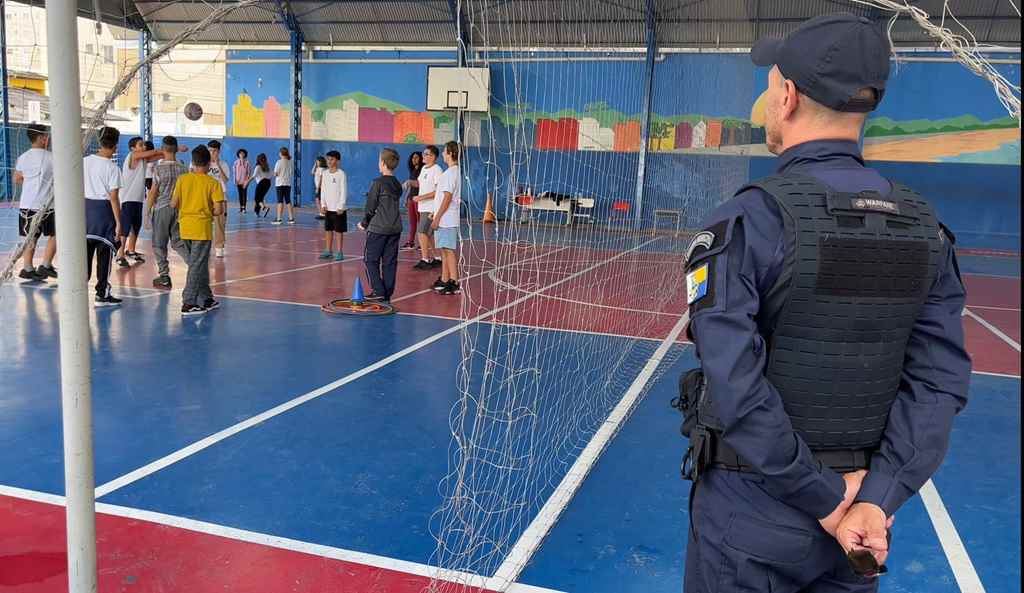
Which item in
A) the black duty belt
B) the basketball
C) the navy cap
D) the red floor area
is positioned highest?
the basketball

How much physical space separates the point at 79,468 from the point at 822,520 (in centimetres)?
179

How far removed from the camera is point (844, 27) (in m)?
1.62

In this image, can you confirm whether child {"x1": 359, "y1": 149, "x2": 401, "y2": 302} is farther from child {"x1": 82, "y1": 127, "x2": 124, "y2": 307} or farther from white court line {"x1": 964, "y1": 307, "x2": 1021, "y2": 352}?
white court line {"x1": 964, "y1": 307, "x2": 1021, "y2": 352}

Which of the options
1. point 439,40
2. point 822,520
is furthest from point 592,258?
point 822,520

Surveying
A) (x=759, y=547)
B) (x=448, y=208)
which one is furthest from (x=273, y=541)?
(x=448, y=208)

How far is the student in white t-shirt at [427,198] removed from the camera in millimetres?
9461

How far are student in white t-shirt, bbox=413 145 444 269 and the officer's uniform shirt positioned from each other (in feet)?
25.1

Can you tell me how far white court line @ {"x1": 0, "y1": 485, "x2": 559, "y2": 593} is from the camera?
3117 millimetres

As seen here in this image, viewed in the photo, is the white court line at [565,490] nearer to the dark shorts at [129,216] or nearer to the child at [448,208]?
the child at [448,208]

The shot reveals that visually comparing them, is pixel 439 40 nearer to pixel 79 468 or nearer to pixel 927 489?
pixel 927 489

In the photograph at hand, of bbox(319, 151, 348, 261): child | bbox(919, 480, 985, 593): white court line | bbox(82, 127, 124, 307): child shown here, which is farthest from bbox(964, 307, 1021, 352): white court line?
bbox(82, 127, 124, 307): child

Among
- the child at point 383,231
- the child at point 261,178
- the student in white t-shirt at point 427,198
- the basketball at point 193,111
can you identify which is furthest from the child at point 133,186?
the basketball at point 193,111

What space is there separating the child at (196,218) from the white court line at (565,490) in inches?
179

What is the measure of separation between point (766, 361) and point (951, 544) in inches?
106
